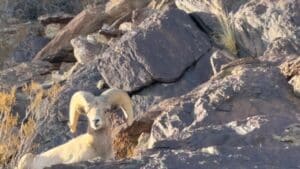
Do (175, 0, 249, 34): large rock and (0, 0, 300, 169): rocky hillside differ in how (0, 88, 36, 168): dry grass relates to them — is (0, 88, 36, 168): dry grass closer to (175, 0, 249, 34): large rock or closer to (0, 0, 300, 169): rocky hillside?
(0, 0, 300, 169): rocky hillside

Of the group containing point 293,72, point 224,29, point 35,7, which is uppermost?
point 35,7

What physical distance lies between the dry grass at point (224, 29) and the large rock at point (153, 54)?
26 cm

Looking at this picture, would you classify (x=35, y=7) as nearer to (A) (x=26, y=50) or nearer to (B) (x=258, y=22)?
(A) (x=26, y=50)

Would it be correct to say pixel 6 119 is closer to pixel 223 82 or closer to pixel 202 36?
pixel 223 82

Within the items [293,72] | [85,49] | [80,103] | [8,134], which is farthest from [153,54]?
[293,72]

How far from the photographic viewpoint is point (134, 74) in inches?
519

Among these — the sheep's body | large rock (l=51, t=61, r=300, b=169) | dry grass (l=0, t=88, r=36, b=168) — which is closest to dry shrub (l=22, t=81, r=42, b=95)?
dry grass (l=0, t=88, r=36, b=168)

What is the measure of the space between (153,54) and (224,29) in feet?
4.66

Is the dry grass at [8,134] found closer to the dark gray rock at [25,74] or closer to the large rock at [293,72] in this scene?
the large rock at [293,72]

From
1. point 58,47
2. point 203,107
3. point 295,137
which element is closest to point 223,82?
point 203,107

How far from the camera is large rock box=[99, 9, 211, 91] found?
13.2 meters

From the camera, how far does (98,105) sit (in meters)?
9.34

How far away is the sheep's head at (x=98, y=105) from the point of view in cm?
925

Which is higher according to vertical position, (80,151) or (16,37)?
(16,37)
